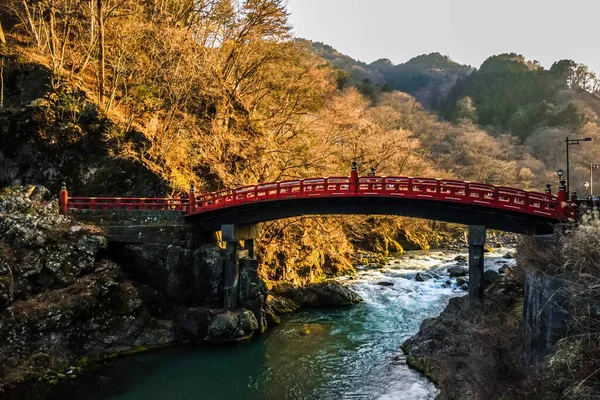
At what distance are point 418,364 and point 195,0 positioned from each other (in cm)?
3107

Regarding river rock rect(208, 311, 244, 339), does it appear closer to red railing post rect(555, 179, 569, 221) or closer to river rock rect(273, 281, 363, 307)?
river rock rect(273, 281, 363, 307)

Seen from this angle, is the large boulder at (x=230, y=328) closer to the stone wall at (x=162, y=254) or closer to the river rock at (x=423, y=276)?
the stone wall at (x=162, y=254)

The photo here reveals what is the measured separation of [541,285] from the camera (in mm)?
10688

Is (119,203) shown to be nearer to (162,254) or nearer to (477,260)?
(162,254)

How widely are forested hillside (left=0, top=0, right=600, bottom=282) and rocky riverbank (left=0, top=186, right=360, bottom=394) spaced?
4.23m

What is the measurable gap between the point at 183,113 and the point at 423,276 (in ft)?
A: 68.0

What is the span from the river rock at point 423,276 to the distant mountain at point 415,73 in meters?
62.8

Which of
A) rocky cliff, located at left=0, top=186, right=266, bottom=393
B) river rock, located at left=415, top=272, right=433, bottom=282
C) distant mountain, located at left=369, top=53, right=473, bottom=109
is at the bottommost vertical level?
river rock, located at left=415, top=272, right=433, bottom=282

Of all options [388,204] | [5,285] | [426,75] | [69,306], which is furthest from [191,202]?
[426,75]

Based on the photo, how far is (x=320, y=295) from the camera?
2559 cm

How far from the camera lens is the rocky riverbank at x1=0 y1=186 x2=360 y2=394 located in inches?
638

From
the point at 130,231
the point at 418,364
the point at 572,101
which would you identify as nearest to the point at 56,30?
the point at 130,231

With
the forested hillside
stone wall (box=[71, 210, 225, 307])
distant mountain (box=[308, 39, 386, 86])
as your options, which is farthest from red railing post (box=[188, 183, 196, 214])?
distant mountain (box=[308, 39, 386, 86])

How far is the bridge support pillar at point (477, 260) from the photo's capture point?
57.7 ft
